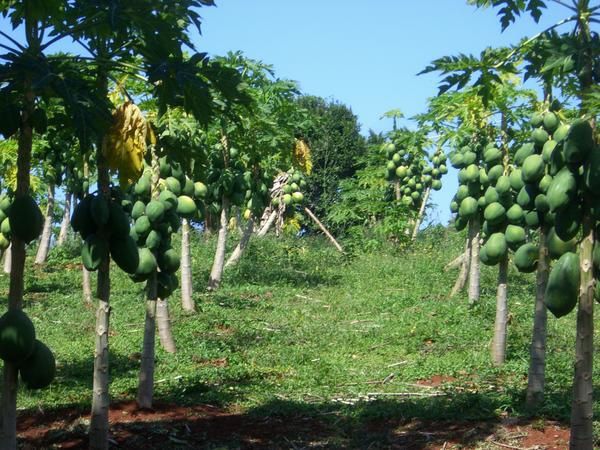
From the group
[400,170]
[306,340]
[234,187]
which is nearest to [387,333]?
[306,340]

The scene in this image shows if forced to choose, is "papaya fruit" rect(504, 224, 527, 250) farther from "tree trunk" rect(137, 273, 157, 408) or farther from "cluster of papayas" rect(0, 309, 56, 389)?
"cluster of papayas" rect(0, 309, 56, 389)

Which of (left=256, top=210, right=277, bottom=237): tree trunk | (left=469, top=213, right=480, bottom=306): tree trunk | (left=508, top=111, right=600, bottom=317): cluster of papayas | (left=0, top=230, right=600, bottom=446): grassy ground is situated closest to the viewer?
(left=508, top=111, right=600, bottom=317): cluster of papayas

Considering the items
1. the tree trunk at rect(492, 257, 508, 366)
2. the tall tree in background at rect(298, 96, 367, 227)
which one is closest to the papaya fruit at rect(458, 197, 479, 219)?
the tree trunk at rect(492, 257, 508, 366)

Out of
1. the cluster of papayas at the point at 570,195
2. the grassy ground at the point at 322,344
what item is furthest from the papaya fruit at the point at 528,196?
the grassy ground at the point at 322,344

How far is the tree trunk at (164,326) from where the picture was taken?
28.4 ft

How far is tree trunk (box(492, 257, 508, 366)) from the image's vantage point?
775 cm

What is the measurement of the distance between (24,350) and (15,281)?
1.07 ft

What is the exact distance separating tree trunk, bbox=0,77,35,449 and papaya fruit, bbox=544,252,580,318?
2323 mm

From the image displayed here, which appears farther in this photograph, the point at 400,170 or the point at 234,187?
the point at 400,170

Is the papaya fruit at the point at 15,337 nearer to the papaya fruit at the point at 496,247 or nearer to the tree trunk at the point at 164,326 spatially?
the papaya fruit at the point at 496,247

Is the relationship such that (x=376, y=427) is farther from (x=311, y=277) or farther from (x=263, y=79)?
(x=311, y=277)

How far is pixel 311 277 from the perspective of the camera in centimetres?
1521

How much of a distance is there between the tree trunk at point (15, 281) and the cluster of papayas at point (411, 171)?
1368 cm

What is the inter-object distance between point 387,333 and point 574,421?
632cm
